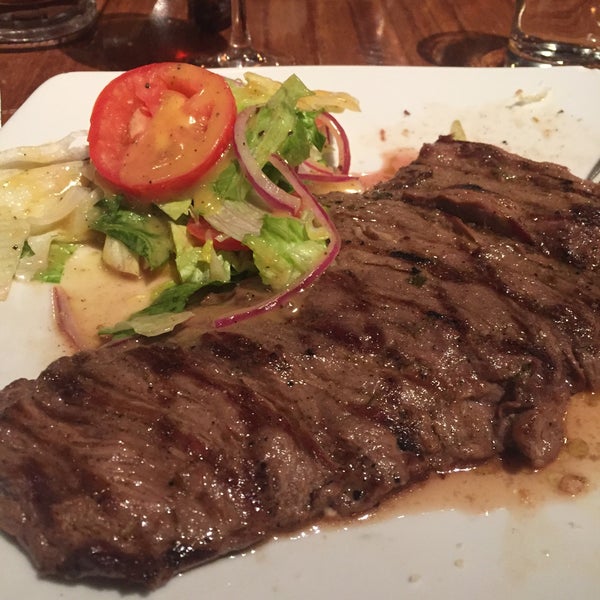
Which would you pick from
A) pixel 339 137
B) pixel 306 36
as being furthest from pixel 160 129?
pixel 306 36

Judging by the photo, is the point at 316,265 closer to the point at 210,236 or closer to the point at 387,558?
the point at 210,236

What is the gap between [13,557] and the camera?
2.28m

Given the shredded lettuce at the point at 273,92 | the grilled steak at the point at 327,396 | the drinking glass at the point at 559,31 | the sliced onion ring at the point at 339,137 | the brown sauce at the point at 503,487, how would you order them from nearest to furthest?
the grilled steak at the point at 327,396 → the brown sauce at the point at 503,487 → the shredded lettuce at the point at 273,92 → the sliced onion ring at the point at 339,137 → the drinking glass at the point at 559,31

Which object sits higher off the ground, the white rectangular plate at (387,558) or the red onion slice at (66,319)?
the white rectangular plate at (387,558)

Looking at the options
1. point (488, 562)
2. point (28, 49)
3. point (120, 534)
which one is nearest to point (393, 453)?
point (488, 562)

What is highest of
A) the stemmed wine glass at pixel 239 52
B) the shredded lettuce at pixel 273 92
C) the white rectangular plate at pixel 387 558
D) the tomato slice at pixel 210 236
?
the shredded lettuce at pixel 273 92

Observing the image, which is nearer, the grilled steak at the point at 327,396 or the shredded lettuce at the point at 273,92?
the grilled steak at the point at 327,396

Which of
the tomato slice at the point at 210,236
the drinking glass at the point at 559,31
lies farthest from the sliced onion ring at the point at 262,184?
the drinking glass at the point at 559,31

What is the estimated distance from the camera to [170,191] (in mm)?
3578

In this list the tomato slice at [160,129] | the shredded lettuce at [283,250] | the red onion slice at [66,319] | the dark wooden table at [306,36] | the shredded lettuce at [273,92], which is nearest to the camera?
the shredded lettuce at [283,250]

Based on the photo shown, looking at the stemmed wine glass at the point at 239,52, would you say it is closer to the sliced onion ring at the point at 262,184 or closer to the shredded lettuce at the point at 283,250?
the sliced onion ring at the point at 262,184

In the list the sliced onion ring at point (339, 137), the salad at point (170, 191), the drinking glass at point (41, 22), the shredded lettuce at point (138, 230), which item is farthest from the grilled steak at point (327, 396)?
the drinking glass at point (41, 22)

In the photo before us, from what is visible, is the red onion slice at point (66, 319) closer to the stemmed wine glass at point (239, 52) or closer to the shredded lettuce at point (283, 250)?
the shredded lettuce at point (283, 250)

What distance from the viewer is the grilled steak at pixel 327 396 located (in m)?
2.25
